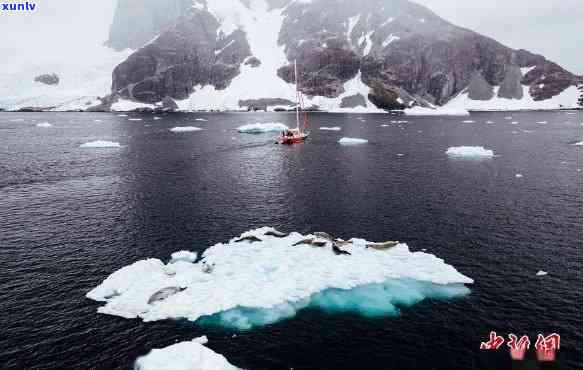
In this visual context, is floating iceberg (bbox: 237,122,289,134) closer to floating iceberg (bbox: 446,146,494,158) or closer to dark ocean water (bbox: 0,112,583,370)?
dark ocean water (bbox: 0,112,583,370)

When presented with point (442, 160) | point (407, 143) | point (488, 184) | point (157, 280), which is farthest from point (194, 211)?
point (407, 143)

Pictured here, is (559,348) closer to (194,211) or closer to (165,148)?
(194,211)

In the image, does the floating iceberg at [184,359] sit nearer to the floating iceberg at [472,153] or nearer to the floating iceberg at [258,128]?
the floating iceberg at [472,153]

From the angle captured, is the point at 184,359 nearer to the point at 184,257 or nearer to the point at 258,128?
the point at 184,257

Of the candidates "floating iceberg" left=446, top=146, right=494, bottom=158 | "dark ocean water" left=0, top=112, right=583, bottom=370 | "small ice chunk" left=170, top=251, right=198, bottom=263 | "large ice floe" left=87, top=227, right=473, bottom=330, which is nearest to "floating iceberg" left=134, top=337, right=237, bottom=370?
"dark ocean water" left=0, top=112, right=583, bottom=370

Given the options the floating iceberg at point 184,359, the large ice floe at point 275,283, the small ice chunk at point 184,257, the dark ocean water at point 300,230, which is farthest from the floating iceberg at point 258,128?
the floating iceberg at point 184,359

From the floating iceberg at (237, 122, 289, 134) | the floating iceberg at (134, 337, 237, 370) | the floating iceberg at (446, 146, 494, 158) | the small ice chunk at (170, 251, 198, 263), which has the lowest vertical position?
the floating iceberg at (134, 337, 237, 370)

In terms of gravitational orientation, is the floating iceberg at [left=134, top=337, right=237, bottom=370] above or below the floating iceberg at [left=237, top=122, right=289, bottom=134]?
below

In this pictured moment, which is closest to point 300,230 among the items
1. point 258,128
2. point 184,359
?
point 184,359
